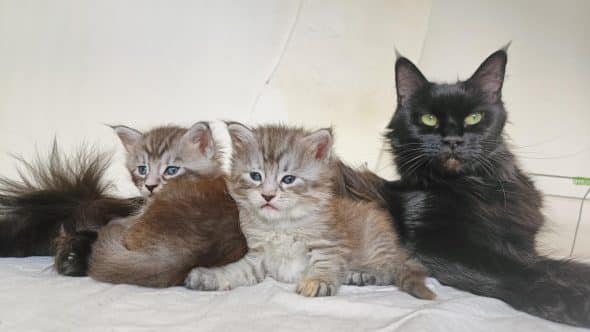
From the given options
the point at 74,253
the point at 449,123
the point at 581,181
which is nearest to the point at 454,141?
the point at 449,123

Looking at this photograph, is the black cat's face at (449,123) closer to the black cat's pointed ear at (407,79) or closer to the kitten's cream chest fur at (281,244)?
the black cat's pointed ear at (407,79)

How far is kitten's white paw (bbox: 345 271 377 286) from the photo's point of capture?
151 centimetres

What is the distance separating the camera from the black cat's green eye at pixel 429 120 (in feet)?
5.34

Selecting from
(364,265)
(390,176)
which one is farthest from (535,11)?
(364,265)

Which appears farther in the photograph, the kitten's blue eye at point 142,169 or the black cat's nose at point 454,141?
the kitten's blue eye at point 142,169

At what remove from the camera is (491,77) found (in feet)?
5.40

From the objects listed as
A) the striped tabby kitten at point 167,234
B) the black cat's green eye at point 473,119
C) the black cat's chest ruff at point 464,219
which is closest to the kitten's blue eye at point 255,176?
the striped tabby kitten at point 167,234

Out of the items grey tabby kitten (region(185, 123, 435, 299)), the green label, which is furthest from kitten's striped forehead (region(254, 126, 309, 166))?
the green label

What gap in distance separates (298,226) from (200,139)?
50cm

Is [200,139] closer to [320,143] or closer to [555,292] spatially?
[320,143]

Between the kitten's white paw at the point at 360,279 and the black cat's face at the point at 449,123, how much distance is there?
1.26ft

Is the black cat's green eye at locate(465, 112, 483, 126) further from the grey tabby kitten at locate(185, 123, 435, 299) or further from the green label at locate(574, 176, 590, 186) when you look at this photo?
the green label at locate(574, 176, 590, 186)

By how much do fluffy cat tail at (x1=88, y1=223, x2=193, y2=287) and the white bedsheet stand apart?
1.0 inches

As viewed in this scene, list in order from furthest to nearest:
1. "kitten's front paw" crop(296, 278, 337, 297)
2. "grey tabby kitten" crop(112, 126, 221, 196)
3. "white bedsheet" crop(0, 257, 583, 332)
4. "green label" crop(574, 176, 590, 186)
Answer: "green label" crop(574, 176, 590, 186)
"grey tabby kitten" crop(112, 126, 221, 196)
"kitten's front paw" crop(296, 278, 337, 297)
"white bedsheet" crop(0, 257, 583, 332)
